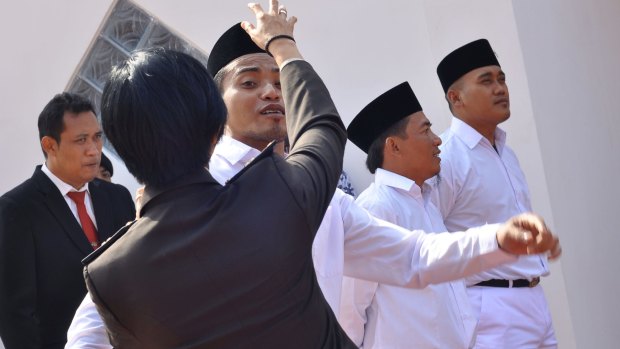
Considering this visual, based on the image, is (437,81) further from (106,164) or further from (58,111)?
(58,111)

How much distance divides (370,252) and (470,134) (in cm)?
250

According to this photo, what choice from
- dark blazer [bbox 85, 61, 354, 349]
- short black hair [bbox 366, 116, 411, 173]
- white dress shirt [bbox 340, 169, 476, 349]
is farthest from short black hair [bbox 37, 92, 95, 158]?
dark blazer [bbox 85, 61, 354, 349]

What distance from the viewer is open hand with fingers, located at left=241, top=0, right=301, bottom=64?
211cm

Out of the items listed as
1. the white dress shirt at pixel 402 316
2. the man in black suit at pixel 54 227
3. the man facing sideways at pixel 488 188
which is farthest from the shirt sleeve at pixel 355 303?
the man in black suit at pixel 54 227

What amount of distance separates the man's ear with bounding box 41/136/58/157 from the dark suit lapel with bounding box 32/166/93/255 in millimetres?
171

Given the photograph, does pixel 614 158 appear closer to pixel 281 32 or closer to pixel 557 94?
pixel 557 94

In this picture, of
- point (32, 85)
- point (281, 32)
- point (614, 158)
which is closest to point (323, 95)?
point (281, 32)

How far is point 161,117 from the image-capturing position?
6.47ft

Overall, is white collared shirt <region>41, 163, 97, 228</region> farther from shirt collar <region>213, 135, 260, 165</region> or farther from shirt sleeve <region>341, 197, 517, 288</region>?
shirt sleeve <region>341, 197, 517, 288</region>

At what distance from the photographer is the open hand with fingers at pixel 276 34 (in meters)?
2.11

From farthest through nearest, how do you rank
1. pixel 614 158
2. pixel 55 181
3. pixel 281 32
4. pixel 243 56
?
pixel 614 158 → pixel 55 181 → pixel 243 56 → pixel 281 32

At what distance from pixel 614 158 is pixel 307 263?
4.86m

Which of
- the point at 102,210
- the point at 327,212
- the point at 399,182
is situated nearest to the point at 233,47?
the point at 327,212

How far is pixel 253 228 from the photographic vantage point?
194cm
